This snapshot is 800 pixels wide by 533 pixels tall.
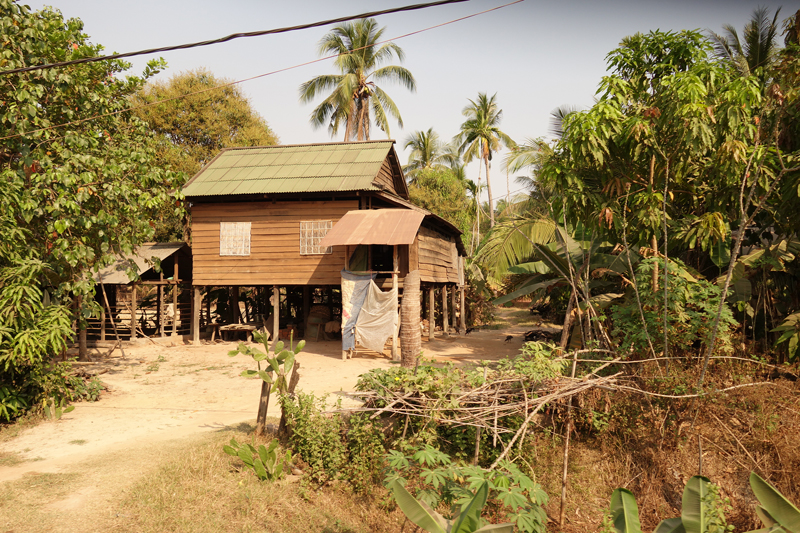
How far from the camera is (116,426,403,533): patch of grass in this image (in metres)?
5.26

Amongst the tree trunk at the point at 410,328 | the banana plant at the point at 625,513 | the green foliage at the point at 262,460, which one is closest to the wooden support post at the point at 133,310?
the tree trunk at the point at 410,328

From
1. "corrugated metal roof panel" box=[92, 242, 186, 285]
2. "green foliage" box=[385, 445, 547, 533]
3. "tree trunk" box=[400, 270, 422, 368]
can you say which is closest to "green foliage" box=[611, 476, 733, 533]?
"green foliage" box=[385, 445, 547, 533]

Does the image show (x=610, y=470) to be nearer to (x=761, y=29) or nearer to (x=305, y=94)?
(x=761, y=29)

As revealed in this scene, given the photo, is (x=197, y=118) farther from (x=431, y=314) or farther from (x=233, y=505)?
(x=233, y=505)

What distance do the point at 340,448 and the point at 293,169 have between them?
12940mm

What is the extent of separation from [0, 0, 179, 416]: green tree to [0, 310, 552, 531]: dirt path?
1.39 m

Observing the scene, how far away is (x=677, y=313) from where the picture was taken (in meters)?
7.21

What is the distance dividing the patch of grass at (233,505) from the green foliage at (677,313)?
14.5 ft

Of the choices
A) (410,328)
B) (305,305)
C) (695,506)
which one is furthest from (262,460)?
(305,305)

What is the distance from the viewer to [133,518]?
5215mm

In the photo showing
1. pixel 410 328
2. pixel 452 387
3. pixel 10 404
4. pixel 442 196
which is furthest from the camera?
pixel 442 196

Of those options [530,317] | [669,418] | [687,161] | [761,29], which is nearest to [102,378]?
[669,418]

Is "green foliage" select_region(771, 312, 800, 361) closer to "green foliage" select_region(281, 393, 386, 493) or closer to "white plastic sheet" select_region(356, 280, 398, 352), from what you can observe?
"green foliage" select_region(281, 393, 386, 493)

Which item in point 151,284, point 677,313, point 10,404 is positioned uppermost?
point 151,284
